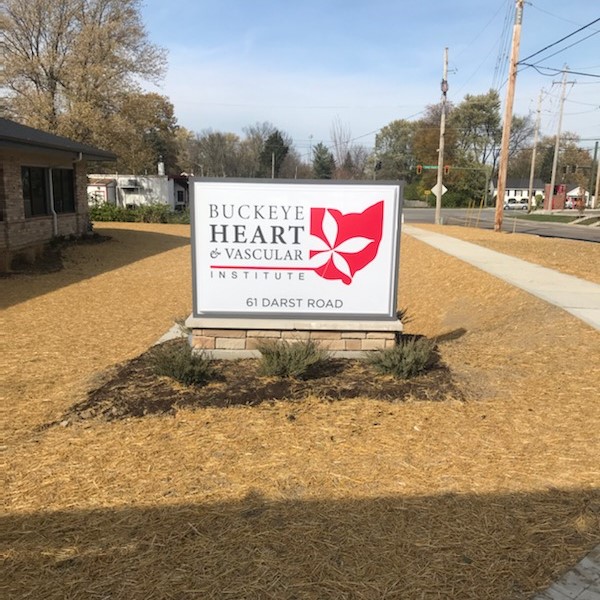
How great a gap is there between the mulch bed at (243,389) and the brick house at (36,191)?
28.1 feet

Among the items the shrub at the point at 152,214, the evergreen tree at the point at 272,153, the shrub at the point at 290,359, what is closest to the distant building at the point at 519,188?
the evergreen tree at the point at 272,153

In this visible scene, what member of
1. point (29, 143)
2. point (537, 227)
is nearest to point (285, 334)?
point (29, 143)

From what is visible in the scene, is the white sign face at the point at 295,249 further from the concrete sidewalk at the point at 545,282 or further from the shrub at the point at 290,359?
the concrete sidewalk at the point at 545,282

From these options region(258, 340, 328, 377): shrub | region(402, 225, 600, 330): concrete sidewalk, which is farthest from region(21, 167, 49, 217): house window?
region(258, 340, 328, 377): shrub

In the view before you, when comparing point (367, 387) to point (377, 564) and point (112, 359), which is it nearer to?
point (377, 564)

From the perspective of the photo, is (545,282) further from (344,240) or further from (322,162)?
(322,162)

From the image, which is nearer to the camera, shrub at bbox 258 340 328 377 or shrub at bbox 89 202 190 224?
shrub at bbox 258 340 328 377

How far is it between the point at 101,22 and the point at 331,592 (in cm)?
3690

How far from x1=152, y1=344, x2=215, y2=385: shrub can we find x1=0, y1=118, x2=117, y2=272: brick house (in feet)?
27.8

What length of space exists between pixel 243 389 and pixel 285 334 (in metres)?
0.94

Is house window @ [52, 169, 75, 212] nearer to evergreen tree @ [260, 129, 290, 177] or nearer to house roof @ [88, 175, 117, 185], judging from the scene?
house roof @ [88, 175, 117, 185]

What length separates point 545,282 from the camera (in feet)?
32.4

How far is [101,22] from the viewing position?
107 ft

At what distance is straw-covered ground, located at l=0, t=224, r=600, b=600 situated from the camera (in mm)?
2477
